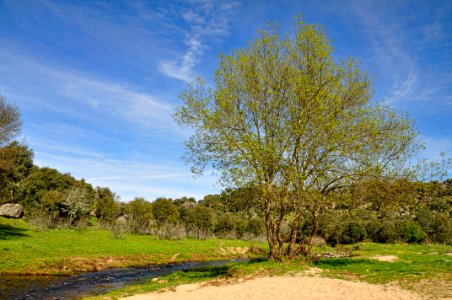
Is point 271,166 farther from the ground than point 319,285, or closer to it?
farther from the ground

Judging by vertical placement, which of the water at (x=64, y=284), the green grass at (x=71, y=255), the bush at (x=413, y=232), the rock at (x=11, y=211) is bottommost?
the water at (x=64, y=284)

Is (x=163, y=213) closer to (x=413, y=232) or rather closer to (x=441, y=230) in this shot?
(x=413, y=232)

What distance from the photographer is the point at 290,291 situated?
60.7ft

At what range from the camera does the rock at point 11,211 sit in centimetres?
6362

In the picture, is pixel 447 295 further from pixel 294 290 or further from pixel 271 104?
pixel 271 104

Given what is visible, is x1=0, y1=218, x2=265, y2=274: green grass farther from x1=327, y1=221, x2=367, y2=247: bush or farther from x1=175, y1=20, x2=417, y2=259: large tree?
x1=327, y1=221, x2=367, y2=247: bush

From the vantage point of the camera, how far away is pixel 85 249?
43.2 m

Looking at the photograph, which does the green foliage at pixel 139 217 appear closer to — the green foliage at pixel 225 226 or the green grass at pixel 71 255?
the green foliage at pixel 225 226

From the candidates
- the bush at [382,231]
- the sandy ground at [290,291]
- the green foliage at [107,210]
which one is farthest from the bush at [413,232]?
the sandy ground at [290,291]

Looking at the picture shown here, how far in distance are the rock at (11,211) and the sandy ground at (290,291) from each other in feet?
184

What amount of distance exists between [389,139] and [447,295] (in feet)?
45.5

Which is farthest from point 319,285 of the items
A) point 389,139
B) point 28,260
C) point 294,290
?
point 28,260

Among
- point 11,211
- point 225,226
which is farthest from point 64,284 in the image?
point 225,226

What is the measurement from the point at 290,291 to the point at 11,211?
2582 inches
